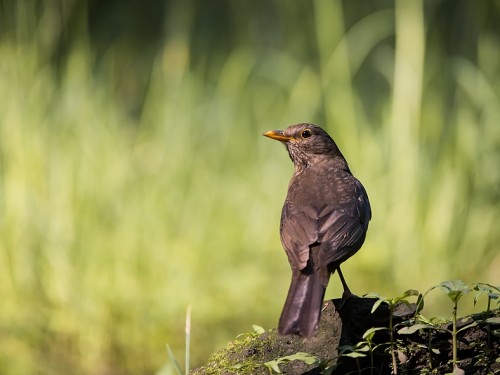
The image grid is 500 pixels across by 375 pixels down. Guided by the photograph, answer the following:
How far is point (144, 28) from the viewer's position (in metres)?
9.34

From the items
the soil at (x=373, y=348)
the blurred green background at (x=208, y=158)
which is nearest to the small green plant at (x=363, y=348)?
the soil at (x=373, y=348)

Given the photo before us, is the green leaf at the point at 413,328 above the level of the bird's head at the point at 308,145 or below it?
below

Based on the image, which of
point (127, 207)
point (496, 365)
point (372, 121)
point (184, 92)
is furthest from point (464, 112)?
point (496, 365)

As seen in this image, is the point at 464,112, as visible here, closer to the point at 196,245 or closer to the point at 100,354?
the point at 196,245

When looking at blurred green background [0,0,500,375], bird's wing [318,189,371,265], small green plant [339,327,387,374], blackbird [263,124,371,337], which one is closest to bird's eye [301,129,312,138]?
blackbird [263,124,371,337]

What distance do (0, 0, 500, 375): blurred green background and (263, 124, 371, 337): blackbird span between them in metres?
1.33

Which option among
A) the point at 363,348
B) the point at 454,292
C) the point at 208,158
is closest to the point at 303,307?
the point at 363,348

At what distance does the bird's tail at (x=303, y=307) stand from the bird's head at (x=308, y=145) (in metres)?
1.61

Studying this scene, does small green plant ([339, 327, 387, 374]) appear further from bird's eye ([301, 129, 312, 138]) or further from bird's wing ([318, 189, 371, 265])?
bird's eye ([301, 129, 312, 138])

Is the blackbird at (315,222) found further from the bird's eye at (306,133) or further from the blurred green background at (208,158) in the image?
the blurred green background at (208,158)

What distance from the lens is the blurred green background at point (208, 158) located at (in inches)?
231

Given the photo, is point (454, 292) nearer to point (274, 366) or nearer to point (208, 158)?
point (274, 366)

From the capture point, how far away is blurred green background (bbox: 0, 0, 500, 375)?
5.88 metres

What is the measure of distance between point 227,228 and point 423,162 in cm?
154
